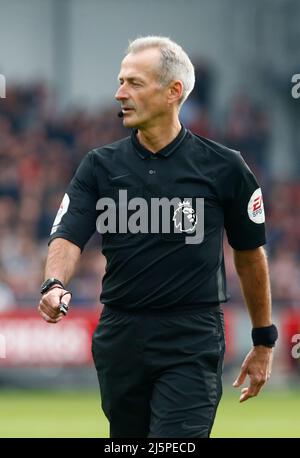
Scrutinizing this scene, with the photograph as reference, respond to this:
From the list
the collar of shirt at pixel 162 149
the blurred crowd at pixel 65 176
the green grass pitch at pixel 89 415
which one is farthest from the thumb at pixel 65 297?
the blurred crowd at pixel 65 176

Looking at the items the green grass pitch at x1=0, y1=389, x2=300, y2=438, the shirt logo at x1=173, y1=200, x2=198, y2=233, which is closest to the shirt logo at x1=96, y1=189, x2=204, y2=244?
the shirt logo at x1=173, y1=200, x2=198, y2=233

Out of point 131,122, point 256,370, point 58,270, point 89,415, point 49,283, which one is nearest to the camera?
point 49,283

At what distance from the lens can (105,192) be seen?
6.91m

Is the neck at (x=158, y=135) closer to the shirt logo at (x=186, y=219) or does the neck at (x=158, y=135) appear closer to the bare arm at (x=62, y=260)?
the shirt logo at (x=186, y=219)

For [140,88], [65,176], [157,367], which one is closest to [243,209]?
[140,88]

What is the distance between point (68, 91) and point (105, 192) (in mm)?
18272

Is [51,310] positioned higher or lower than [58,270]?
lower

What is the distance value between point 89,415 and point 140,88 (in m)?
8.10

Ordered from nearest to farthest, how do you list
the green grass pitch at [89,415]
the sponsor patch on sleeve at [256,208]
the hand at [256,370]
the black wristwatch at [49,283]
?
the black wristwatch at [49,283] < the sponsor patch on sleeve at [256,208] < the hand at [256,370] < the green grass pitch at [89,415]

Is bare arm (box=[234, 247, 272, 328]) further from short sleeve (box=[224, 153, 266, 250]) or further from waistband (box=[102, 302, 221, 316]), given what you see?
waistband (box=[102, 302, 221, 316])

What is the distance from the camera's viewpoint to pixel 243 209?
275 inches

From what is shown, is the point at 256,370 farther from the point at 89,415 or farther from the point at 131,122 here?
the point at 89,415

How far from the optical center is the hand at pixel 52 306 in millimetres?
6316
